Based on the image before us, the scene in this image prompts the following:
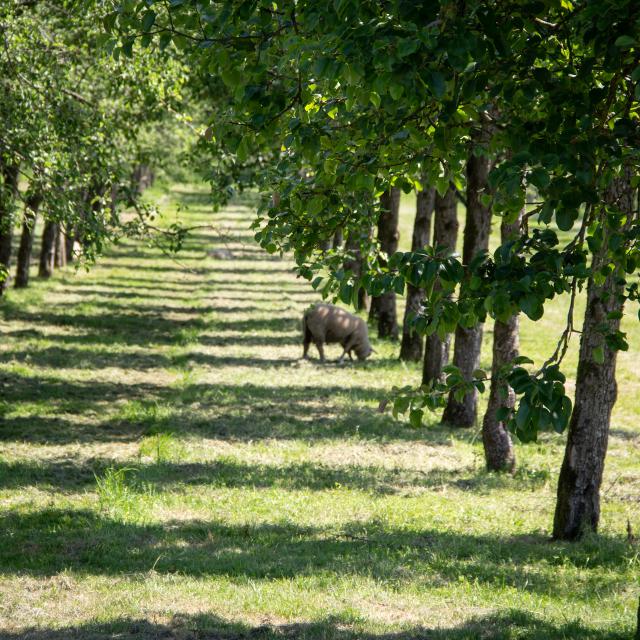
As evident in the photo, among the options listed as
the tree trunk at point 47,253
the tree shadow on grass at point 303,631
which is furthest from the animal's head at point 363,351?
the tree shadow on grass at point 303,631

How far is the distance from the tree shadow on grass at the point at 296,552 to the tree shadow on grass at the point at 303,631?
3.47 ft

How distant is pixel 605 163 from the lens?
5391 mm

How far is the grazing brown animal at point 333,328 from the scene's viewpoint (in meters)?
22.5

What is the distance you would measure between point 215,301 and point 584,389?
2487 centimetres

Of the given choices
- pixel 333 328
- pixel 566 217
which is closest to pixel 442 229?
pixel 333 328

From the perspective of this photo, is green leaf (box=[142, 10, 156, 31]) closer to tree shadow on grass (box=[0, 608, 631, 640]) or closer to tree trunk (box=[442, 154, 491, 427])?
tree shadow on grass (box=[0, 608, 631, 640])

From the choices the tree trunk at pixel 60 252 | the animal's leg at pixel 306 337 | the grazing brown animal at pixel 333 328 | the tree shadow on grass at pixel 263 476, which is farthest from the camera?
the tree trunk at pixel 60 252

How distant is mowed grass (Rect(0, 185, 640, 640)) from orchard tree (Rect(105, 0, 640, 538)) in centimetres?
294

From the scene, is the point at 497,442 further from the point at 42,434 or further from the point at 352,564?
the point at 42,434

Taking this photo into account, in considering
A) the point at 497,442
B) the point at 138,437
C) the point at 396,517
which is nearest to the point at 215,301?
the point at 138,437

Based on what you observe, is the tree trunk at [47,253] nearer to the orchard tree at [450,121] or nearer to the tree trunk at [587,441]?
the tree trunk at [587,441]

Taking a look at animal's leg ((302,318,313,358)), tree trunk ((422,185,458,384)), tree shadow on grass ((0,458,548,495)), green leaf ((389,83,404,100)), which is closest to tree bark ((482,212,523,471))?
tree shadow on grass ((0,458,548,495))

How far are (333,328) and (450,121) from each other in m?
16.9

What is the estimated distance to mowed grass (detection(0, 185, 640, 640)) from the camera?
24.7 ft
